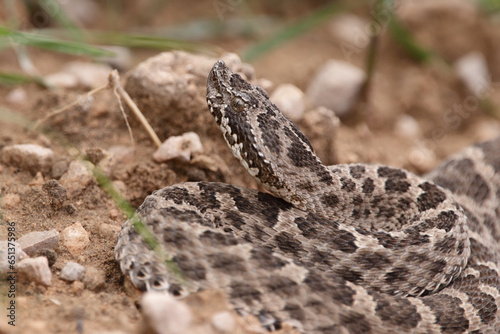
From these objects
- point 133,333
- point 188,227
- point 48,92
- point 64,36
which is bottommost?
point 133,333

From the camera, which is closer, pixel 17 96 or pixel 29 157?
pixel 29 157

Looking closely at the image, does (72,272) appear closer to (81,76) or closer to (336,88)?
(81,76)

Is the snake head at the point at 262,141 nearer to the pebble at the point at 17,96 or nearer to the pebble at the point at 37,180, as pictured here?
the pebble at the point at 37,180

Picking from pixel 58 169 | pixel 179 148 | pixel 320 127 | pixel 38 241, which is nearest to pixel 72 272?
pixel 38 241

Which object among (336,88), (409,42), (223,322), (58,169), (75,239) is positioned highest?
(409,42)

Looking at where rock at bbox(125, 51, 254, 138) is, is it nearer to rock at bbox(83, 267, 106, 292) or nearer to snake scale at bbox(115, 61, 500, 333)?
snake scale at bbox(115, 61, 500, 333)

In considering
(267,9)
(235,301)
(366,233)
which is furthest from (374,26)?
(235,301)

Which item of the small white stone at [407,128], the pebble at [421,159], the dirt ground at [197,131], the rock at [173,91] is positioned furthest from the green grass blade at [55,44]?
the small white stone at [407,128]

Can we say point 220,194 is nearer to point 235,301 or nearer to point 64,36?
point 235,301
